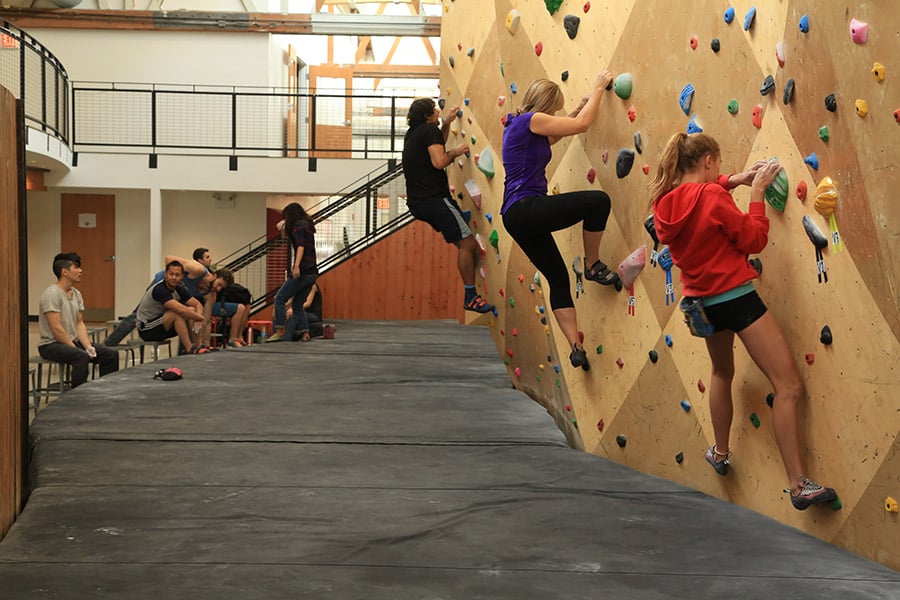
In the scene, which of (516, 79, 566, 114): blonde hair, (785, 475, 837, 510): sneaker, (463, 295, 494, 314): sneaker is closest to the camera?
(785, 475, 837, 510): sneaker

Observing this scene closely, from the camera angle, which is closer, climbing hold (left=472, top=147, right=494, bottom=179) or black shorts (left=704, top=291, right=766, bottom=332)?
black shorts (left=704, top=291, right=766, bottom=332)

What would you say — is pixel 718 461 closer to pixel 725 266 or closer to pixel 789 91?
pixel 725 266

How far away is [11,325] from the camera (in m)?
3.03

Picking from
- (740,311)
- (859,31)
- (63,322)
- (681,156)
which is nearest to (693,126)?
(681,156)

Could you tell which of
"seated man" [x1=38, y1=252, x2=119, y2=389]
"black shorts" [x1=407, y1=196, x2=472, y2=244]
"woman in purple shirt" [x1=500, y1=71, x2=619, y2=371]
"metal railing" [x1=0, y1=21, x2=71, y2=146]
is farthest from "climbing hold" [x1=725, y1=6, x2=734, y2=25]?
"metal railing" [x1=0, y1=21, x2=71, y2=146]

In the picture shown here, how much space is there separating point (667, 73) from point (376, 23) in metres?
12.5

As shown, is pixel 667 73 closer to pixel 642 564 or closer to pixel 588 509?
pixel 588 509

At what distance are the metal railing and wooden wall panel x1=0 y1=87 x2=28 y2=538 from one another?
884 centimetres

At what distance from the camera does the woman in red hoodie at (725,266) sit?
2.73 meters

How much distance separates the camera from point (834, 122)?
8.28ft

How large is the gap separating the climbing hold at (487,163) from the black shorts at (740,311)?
3231mm

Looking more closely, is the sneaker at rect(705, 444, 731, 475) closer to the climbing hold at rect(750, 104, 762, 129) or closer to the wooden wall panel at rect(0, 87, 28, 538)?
the climbing hold at rect(750, 104, 762, 129)

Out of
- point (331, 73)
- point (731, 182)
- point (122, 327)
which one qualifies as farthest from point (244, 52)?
point (731, 182)

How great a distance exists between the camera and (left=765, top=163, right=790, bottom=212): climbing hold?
2783 millimetres
